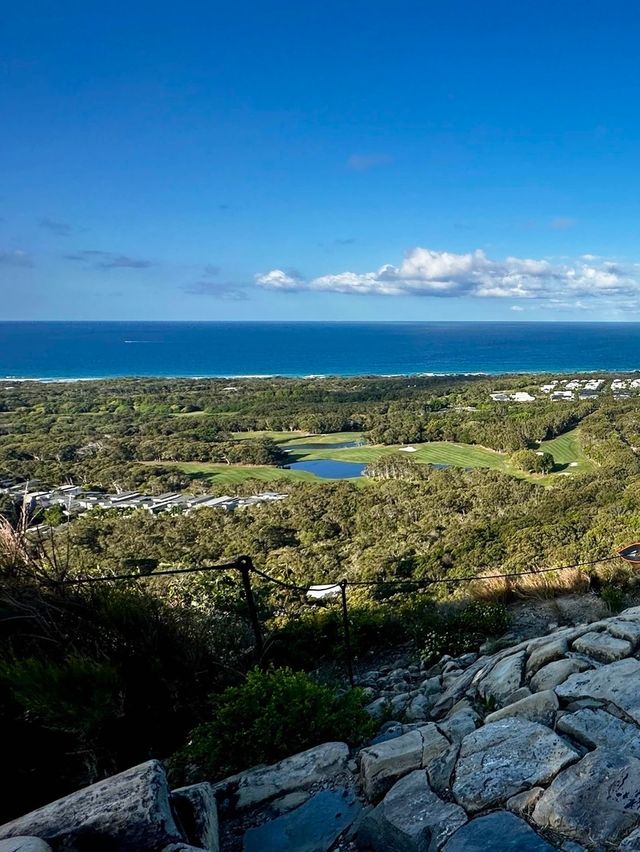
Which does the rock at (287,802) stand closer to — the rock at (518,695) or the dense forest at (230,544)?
the dense forest at (230,544)

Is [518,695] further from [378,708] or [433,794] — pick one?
[433,794]

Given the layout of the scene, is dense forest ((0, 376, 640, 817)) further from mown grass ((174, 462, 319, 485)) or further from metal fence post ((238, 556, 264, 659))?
mown grass ((174, 462, 319, 485))

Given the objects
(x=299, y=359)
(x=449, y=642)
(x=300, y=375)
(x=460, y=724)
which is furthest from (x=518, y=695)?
(x=299, y=359)

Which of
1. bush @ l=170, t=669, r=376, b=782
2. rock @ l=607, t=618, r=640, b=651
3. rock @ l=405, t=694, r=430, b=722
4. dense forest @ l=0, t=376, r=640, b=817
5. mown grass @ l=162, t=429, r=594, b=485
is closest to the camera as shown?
bush @ l=170, t=669, r=376, b=782

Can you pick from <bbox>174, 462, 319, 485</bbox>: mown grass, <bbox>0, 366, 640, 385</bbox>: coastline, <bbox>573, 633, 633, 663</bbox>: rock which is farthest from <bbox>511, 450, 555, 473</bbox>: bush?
<bbox>0, 366, 640, 385</bbox>: coastline

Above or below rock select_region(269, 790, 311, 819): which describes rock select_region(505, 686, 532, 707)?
above

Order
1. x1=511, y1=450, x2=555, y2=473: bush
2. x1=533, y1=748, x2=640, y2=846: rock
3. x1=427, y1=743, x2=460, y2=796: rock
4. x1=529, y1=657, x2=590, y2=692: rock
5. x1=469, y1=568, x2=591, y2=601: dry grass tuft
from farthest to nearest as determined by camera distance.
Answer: x1=511, y1=450, x2=555, y2=473: bush
x1=469, y1=568, x2=591, y2=601: dry grass tuft
x1=529, y1=657, x2=590, y2=692: rock
x1=427, y1=743, x2=460, y2=796: rock
x1=533, y1=748, x2=640, y2=846: rock

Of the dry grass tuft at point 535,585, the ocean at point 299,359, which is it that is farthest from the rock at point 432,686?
the ocean at point 299,359

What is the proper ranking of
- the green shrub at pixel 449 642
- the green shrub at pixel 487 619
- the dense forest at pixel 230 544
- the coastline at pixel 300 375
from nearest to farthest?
the dense forest at pixel 230 544
the green shrub at pixel 449 642
the green shrub at pixel 487 619
the coastline at pixel 300 375
